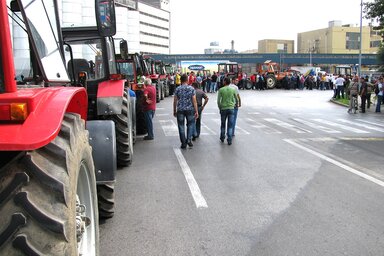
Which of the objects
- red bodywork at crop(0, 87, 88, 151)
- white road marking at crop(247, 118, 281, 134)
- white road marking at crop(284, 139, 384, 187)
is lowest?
white road marking at crop(247, 118, 281, 134)

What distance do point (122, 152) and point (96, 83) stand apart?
1.35 metres

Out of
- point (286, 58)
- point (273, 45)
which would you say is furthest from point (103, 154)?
point (273, 45)

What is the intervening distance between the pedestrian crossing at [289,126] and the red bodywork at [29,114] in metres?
11.0

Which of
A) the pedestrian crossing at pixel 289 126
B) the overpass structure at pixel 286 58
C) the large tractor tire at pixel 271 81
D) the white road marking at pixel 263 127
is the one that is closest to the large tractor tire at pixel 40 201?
the pedestrian crossing at pixel 289 126

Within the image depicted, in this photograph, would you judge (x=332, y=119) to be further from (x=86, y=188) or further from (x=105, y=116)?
(x=86, y=188)

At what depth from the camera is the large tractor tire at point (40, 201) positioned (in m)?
2.16

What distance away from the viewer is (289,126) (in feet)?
51.6

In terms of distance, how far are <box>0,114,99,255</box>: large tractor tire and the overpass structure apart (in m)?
71.9

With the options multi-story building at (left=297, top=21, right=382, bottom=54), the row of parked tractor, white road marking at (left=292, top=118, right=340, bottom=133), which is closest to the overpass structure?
multi-story building at (left=297, top=21, right=382, bottom=54)

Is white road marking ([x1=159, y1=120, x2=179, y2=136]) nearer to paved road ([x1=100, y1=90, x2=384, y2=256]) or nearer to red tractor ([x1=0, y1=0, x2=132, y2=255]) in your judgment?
paved road ([x1=100, y1=90, x2=384, y2=256])

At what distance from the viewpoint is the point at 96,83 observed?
8289 millimetres

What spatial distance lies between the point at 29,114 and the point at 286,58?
82232 millimetres

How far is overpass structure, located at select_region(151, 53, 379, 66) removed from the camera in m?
75.6

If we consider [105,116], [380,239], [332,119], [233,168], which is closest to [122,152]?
[105,116]
